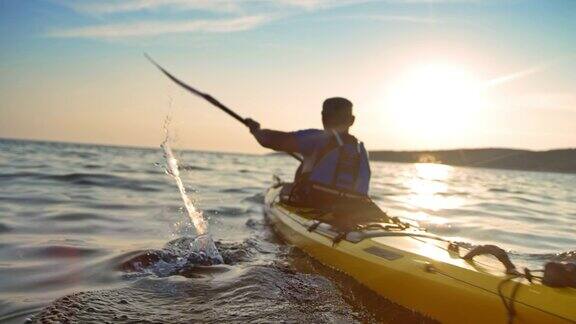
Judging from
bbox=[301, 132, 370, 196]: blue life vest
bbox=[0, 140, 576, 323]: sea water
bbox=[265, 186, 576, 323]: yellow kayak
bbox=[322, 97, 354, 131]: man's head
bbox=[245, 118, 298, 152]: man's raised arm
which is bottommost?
bbox=[0, 140, 576, 323]: sea water

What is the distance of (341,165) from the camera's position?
5957mm

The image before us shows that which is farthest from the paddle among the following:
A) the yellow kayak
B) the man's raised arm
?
the yellow kayak

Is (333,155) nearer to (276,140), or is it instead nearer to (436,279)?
(276,140)

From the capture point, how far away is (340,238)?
5184 millimetres

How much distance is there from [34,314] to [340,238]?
3012 millimetres

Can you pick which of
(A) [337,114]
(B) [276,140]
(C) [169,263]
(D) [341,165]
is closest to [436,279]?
(D) [341,165]

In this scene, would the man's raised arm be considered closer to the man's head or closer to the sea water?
the man's head

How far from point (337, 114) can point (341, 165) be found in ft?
2.20

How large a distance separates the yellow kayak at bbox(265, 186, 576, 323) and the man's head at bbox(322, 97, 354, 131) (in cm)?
132

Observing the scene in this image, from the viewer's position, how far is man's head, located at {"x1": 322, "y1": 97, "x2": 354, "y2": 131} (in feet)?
19.9

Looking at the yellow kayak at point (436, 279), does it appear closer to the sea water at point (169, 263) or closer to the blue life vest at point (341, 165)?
the sea water at point (169, 263)

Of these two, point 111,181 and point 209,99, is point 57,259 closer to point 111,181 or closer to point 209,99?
point 209,99

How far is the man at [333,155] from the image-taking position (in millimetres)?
5969

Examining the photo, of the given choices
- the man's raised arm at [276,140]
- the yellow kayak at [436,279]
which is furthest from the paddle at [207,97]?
the yellow kayak at [436,279]
